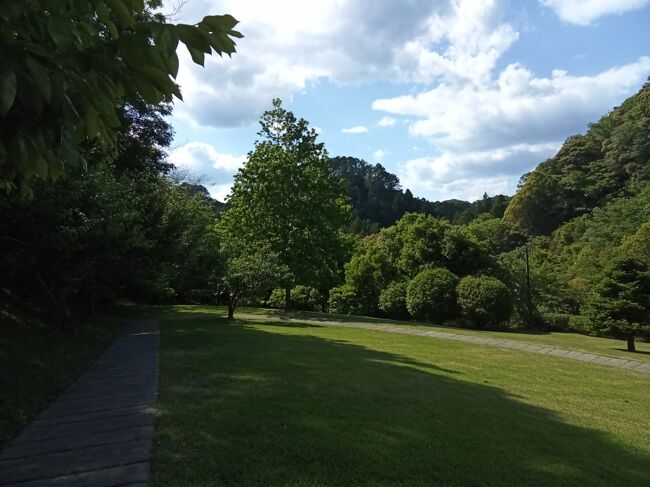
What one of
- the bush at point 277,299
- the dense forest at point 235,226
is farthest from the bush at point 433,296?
the bush at point 277,299

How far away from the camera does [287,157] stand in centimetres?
2864

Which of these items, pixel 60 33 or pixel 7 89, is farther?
pixel 60 33

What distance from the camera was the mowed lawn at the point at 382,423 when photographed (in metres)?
4.11

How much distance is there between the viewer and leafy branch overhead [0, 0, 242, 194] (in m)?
1.69

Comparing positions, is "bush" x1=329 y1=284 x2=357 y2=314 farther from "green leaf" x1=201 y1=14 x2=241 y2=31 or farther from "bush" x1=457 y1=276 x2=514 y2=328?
"green leaf" x1=201 y1=14 x2=241 y2=31

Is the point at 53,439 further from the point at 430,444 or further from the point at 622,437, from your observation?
the point at 622,437

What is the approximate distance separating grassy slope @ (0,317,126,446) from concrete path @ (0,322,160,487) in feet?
0.75

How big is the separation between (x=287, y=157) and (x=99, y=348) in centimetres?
1884

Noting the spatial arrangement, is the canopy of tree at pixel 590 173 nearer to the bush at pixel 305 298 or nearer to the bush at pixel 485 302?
the bush at pixel 485 302

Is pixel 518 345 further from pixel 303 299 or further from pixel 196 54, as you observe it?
pixel 303 299

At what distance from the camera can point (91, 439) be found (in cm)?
473

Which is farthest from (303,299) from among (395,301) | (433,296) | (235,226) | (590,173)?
(590,173)

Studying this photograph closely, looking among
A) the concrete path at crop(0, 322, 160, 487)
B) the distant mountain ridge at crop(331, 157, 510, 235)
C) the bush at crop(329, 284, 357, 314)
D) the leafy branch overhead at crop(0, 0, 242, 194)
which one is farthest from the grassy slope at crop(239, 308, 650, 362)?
the distant mountain ridge at crop(331, 157, 510, 235)

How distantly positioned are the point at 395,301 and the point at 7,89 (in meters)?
29.4
